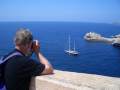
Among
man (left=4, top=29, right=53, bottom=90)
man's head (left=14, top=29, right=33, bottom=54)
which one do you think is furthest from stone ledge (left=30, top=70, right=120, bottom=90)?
man's head (left=14, top=29, right=33, bottom=54)

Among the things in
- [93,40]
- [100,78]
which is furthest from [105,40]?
[100,78]

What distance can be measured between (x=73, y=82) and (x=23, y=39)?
734 mm

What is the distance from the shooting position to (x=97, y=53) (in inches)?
2911

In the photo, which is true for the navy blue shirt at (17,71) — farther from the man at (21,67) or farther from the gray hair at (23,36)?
the gray hair at (23,36)

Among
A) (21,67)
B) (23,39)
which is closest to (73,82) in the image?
(21,67)

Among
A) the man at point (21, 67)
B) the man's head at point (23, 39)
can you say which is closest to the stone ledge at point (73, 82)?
the man at point (21, 67)

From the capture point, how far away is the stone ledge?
2680 millimetres

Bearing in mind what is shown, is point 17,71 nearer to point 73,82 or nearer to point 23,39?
point 23,39

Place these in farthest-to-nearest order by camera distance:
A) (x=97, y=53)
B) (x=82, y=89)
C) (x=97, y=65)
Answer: (x=97, y=53) < (x=97, y=65) < (x=82, y=89)

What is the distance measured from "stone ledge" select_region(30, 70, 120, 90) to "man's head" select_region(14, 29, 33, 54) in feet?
1.23

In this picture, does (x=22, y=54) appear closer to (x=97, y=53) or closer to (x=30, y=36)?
(x=30, y=36)

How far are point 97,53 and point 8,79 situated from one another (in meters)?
71.9

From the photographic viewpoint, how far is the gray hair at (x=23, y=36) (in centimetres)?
297

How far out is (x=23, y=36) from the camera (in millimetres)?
2975
